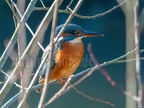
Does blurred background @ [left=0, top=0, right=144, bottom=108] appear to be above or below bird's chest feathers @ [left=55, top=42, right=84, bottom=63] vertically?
below

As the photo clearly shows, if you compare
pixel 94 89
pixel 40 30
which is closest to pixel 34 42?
pixel 40 30

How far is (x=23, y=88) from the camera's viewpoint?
2.41 meters

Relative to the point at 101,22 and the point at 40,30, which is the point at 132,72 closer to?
the point at 40,30

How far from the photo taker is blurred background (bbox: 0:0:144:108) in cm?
635

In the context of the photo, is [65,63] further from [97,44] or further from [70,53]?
[97,44]

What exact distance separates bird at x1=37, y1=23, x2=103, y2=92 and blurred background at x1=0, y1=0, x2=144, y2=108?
2157 millimetres

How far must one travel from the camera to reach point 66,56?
12.9 ft

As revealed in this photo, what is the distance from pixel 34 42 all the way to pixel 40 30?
0.10 meters

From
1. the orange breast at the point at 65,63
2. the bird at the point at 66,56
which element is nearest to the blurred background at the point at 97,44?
the bird at the point at 66,56

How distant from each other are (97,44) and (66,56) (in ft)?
8.91

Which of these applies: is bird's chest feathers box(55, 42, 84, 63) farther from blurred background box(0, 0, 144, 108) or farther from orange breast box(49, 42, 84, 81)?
blurred background box(0, 0, 144, 108)

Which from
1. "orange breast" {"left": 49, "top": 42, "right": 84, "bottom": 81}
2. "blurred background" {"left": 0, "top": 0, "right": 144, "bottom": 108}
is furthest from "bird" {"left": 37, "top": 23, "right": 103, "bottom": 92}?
"blurred background" {"left": 0, "top": 0, "right": 144, "bottom": 108}

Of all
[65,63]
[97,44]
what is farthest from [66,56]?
[97,44]

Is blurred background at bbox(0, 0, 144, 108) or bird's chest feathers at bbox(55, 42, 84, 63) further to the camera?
blurred background at bbox(0, 0, 144, 108)
